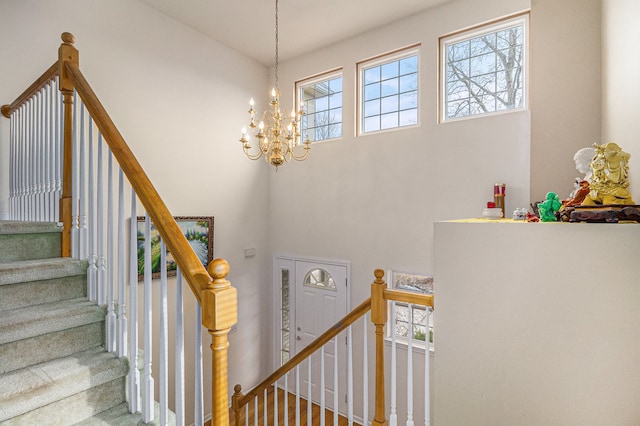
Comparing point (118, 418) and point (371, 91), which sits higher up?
point (371, 91)

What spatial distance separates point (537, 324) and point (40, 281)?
2213 mm

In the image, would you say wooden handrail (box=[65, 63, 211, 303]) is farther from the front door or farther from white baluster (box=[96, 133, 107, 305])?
the front door

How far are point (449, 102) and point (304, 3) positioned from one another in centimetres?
190

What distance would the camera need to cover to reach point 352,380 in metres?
3.37

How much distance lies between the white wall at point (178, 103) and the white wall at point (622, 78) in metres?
3.89

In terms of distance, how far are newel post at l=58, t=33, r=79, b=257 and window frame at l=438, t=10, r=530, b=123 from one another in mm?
3308

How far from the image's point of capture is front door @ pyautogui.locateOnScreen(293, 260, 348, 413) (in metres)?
4.39

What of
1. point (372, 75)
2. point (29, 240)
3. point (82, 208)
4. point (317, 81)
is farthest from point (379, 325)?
point (317, 81)

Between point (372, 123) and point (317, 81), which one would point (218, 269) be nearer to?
point (372, 123)

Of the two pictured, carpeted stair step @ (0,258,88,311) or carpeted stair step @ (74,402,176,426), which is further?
carpeted stair step @ (0,258,88,311)

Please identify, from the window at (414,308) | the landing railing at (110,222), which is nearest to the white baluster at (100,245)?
the landing railing at (110,222)

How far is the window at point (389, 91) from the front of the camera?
3994 mm

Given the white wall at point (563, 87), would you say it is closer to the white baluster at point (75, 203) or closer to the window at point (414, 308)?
the window at point (414, 308)

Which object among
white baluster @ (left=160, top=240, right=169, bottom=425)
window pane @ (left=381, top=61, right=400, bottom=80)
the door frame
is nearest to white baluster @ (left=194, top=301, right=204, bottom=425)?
white baluster @ (left=160, top=240, right=169, bottom=425)
